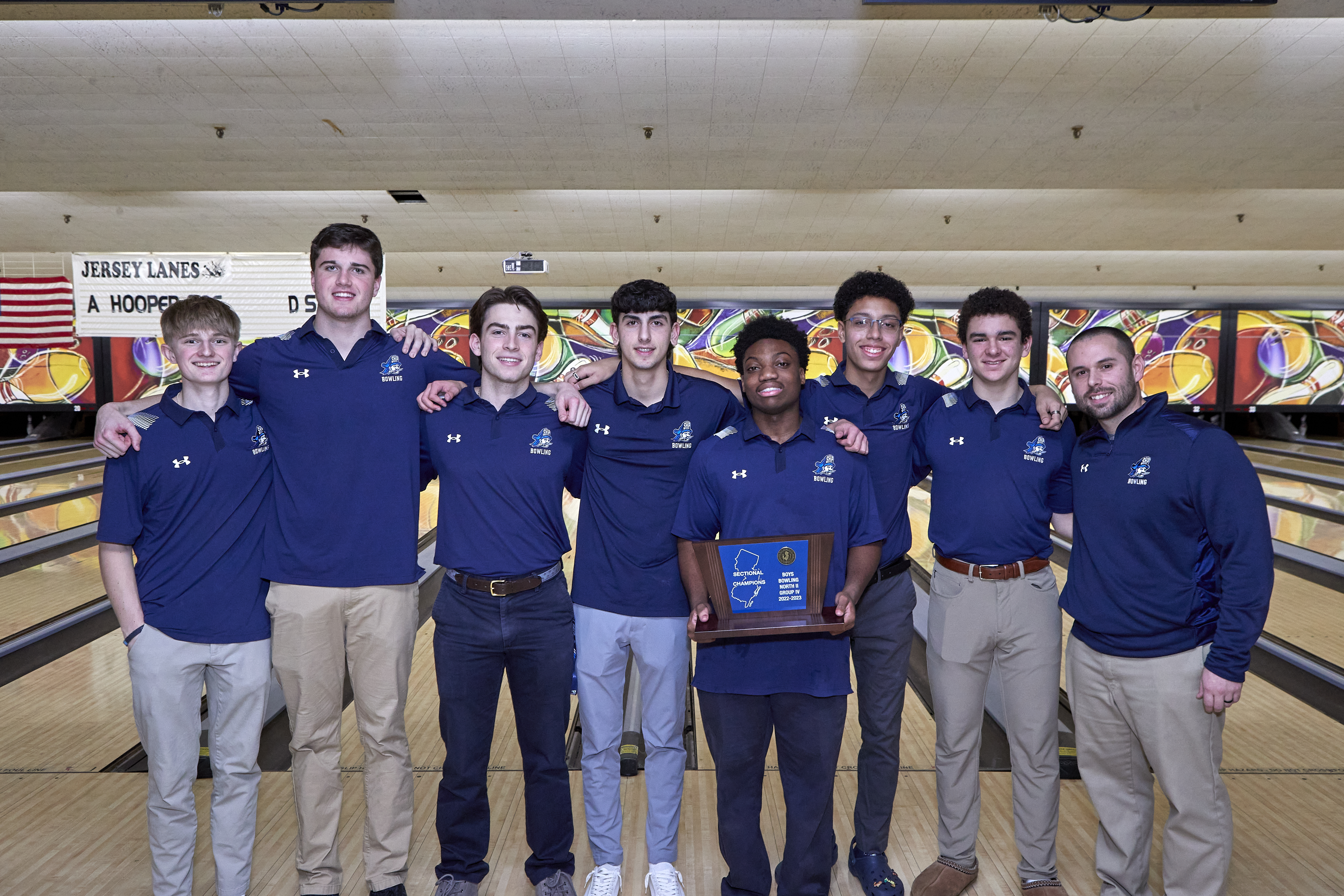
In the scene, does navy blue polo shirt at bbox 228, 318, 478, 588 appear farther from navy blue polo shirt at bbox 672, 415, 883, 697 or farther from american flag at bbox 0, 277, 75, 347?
american flag at bbox 0, 277, 75, 347

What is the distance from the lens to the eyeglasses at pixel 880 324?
88.7 inches

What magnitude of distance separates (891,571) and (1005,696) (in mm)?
421

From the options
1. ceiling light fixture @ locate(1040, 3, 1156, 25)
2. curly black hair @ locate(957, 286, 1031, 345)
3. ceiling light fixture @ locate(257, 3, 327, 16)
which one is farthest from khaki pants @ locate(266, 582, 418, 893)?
ceiling light fixture @ locate(1040, 3, 1156, 25)

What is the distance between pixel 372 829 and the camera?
2146 millimetres

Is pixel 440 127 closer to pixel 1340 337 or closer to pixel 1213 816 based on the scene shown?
pixel 1213 816

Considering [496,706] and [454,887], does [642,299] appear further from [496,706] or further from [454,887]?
[454,887]

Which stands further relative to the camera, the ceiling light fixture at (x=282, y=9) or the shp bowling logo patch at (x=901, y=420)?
the ceiling light fixture at (x=282, y=9)

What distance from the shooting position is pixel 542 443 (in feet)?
7.08

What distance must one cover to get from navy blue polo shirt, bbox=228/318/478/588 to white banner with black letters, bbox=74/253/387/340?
19.8 feet

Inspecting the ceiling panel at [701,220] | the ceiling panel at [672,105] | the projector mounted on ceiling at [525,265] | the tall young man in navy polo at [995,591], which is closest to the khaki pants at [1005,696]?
the tall young man in navy polo at [995,591]

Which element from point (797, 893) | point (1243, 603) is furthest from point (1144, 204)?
point (797, 893)

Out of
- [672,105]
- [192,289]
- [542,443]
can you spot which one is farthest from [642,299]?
[192,289]

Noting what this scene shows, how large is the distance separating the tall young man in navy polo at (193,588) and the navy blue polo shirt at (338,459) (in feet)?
0.25

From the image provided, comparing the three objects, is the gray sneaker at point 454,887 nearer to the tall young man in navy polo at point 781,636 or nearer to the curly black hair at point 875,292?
the tall young man in navy polo at point 781,636
